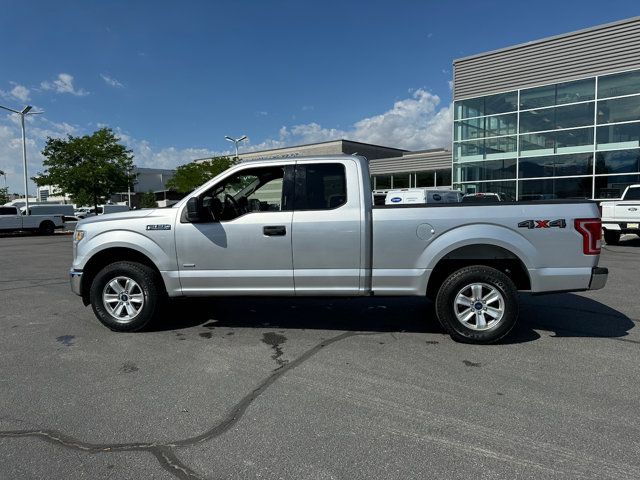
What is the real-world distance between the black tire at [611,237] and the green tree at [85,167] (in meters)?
30.2

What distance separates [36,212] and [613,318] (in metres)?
32.7

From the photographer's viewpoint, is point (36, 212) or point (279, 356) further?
point (36, 212)

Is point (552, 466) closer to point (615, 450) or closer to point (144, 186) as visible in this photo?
point (615, 450)

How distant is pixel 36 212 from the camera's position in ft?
95.9

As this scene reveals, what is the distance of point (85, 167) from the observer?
31.0 metres

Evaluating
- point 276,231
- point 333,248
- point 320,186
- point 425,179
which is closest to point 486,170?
point 425,179

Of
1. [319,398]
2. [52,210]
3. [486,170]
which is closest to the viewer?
[319,398]

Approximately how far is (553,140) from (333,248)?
21934 millimetres

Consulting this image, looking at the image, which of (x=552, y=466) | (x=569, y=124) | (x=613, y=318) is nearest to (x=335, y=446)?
(x=552, y=466)

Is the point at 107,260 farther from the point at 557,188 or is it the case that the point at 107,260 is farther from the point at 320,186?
the point at 557,188

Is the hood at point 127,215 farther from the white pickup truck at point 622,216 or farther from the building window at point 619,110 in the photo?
the building window at point 619,110

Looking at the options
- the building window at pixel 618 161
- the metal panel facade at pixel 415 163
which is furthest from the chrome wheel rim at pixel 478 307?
the metal panel facade at pixel 415 163

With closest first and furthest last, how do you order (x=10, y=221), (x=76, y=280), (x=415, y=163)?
(x=76, y=280), (x=10, y=221), (x=415, y=163)

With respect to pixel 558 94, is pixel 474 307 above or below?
below
